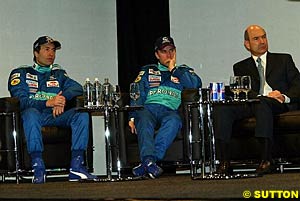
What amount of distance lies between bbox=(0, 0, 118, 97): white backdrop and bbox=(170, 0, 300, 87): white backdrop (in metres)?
0.71

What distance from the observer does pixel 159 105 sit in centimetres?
570

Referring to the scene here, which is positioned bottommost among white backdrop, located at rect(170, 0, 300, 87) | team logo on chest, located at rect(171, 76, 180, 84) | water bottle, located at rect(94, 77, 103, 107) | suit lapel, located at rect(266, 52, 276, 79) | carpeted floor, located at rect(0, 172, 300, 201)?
carpeted floor, located at rect(0, 172, 300, 201)

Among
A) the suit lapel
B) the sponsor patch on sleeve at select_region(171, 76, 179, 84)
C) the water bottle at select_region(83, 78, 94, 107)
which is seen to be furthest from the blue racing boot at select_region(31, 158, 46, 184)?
the suit lapel

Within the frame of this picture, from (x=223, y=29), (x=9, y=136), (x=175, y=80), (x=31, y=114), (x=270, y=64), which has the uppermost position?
(x=223, y=29)

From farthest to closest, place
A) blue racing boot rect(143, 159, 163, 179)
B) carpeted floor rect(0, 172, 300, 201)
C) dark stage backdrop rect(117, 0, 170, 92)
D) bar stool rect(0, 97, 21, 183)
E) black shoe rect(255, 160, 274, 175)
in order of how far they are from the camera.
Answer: dark stage backdrop rect(117, 0, 170, 92) < bar stool rect(0, 97, 21, 183) < blue racing boot rect(143, 159, 163, 179) < black shoe rect(255, 160, 274, 175) < carpeted floor rect(0, 172, 300, 201)

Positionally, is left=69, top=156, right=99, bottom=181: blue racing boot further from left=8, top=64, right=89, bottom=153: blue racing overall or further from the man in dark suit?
the man in dark suit

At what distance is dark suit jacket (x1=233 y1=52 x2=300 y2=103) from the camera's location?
5.68 m

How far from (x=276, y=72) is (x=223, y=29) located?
4.15ft

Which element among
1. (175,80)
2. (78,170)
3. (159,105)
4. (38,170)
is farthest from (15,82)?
(175,80)

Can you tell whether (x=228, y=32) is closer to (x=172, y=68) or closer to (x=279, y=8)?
(x=279, y=8)

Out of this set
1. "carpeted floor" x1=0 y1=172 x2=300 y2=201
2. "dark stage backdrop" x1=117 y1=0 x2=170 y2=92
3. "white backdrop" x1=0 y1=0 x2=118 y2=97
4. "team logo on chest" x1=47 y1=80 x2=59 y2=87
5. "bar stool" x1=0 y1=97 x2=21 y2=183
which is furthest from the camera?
"dark stage backdrop" x1=117 y1=0 x2=170 y2=92

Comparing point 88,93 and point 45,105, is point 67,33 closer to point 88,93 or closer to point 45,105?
point 45,105

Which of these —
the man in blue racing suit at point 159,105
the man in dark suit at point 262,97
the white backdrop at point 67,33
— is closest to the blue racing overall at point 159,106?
the man in blue racing suit at point 159,105

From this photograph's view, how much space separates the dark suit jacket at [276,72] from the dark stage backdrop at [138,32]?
1.48 meters
